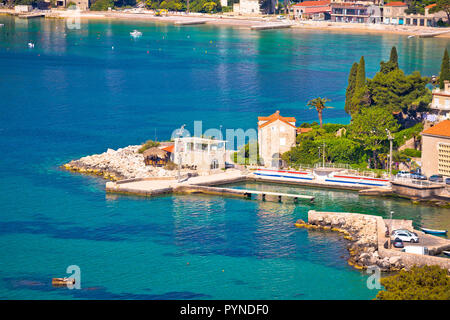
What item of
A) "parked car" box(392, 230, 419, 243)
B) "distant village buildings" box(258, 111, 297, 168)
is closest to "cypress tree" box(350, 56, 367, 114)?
"distant village buildings" box(258, 111, 297, 168)

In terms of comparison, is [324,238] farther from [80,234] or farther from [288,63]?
[288,63]

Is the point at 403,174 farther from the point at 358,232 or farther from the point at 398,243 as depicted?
the point at 398,243

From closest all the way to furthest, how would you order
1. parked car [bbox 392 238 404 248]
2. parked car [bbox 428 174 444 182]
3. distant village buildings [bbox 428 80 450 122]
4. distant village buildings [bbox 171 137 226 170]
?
parked car [bbox 392 238 404 248], parked car [bbox 428 174 444 182], distant village buildings [bbox 171 137 226 170], distant village buildings [bbox 428 80 450 122]

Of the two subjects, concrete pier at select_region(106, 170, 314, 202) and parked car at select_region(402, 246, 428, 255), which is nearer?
parked car at select_region(402, 246, 428, 255)

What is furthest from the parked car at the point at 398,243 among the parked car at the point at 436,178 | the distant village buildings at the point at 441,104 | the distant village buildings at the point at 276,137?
the distant village buildings at the point at 441,104

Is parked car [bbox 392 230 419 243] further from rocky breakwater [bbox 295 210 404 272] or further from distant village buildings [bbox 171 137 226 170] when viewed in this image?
distant village buildings [bbox 171 137 226 170]

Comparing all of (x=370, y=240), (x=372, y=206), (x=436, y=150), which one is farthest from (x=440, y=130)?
(x=370, y=240)

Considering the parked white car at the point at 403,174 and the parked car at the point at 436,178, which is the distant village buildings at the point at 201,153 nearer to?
the parked white car at the point at 403,174
